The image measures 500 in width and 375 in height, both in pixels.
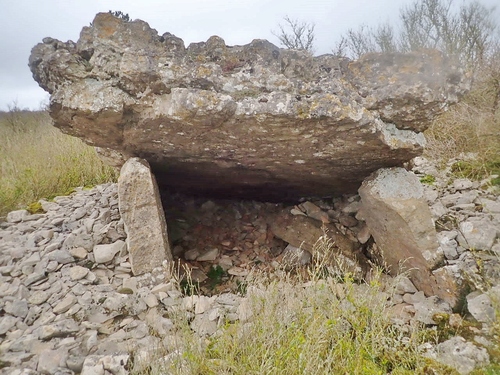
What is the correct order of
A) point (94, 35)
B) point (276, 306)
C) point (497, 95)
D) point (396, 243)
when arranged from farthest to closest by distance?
point (497, 95) < point (396, 243) < point (94, 35) < point (276, 306)

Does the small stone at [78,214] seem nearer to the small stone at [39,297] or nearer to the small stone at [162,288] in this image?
the small stone at [39,297]

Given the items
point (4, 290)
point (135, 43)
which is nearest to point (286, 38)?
point (135, 43)

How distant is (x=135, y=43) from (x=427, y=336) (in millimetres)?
2711

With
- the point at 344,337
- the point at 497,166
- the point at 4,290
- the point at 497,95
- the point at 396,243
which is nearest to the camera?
the point at 344,337

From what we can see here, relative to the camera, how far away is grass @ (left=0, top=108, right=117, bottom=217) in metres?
4.56

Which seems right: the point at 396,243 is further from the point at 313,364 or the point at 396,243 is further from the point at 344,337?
the point at 313,364

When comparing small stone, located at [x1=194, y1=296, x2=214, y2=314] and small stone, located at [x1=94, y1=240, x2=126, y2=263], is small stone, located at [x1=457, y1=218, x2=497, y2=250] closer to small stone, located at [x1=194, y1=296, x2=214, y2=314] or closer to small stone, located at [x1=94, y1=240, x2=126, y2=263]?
small stone, located at [x1=194, y1=296, x2=214, y2=314]

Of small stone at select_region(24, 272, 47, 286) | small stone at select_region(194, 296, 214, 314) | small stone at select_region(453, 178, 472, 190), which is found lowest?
small stone at select_region(194, 296, 214, 314)

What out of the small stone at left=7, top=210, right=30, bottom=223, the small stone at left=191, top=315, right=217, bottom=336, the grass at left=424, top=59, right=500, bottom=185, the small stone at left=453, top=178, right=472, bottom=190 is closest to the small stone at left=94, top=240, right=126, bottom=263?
the small stone at left=191, top=315, right=217, bottom=336

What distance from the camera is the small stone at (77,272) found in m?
2.71

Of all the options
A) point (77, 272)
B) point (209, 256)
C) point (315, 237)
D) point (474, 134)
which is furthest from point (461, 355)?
point (474, 134)

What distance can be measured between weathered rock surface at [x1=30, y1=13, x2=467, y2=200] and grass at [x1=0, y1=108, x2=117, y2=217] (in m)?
2.41

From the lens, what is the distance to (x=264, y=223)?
13.5ft

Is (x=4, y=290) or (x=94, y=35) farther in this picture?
(x=4, y=290)
